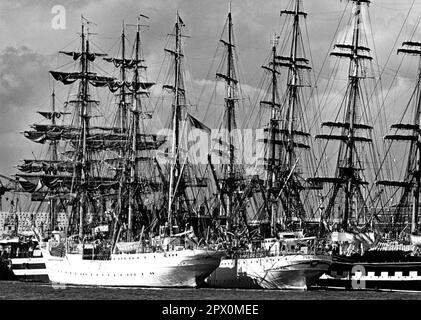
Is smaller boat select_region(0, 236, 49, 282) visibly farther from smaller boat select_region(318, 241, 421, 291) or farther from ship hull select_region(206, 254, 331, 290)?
smaller boat select_region(318, 241, 421, 291)

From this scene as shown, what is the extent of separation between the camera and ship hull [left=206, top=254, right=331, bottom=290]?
98625mm

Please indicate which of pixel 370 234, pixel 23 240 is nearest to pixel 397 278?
pixel 370 234

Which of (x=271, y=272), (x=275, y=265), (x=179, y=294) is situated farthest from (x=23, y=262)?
(x=179, y=294)

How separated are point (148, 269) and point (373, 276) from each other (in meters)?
22.5

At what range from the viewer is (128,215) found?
116 m

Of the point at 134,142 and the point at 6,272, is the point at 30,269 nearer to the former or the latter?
the point at 6,272

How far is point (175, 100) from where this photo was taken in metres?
109

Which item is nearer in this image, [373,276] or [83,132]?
[373,276]

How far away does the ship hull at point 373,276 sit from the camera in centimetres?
9806

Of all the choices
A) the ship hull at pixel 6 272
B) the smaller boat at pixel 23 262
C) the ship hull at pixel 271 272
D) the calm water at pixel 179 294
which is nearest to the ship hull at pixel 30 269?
the smaller boat at pixel 23 262

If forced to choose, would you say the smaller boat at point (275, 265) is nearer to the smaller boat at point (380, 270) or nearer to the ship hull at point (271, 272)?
the ship hull at point (271, 272)

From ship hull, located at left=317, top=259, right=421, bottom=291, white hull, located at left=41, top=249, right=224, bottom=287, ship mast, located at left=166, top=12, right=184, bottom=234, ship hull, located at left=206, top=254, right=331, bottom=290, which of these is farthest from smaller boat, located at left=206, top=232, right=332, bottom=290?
ship mast, located at left=166, top=12, right=184, bottom=234
